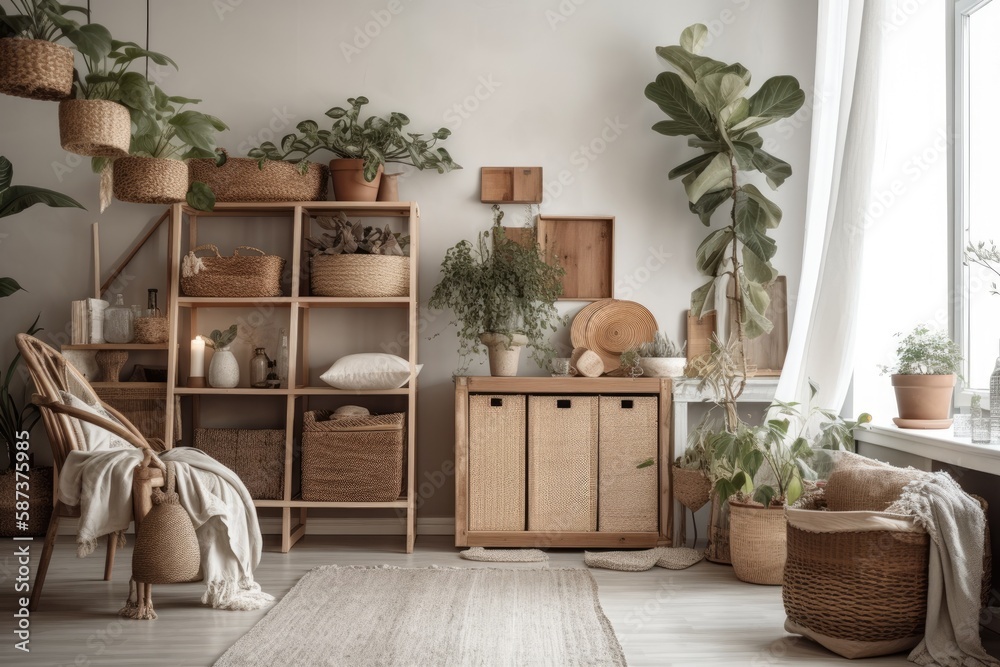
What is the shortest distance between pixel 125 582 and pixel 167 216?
6.46 ft

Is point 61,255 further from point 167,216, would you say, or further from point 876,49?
point 876,49

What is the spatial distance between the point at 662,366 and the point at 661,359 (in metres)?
0.03

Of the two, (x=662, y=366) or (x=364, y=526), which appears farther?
(x=364, y=526)

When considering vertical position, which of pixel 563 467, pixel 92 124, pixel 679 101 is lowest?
pixel 563 467

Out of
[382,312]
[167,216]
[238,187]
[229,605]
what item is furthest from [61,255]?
[229,605]

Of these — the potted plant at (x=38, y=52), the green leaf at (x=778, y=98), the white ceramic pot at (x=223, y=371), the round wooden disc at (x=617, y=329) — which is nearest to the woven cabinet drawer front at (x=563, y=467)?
the round wooden disc at (x=617, y=329)

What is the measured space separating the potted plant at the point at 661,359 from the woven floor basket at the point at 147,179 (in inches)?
89.7

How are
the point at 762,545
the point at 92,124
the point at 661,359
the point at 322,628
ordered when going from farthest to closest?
the point at 661,359, the point at 762,545, the point at 322,628, the point at 92,124

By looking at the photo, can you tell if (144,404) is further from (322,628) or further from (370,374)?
(322,628)

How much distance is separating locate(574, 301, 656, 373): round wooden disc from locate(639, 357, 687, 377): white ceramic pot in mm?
280

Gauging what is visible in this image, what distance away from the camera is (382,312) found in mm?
4586

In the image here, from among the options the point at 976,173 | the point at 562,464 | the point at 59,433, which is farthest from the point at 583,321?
the point at 59,433

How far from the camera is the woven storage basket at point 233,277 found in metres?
4.20

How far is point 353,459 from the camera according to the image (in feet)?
13.5
